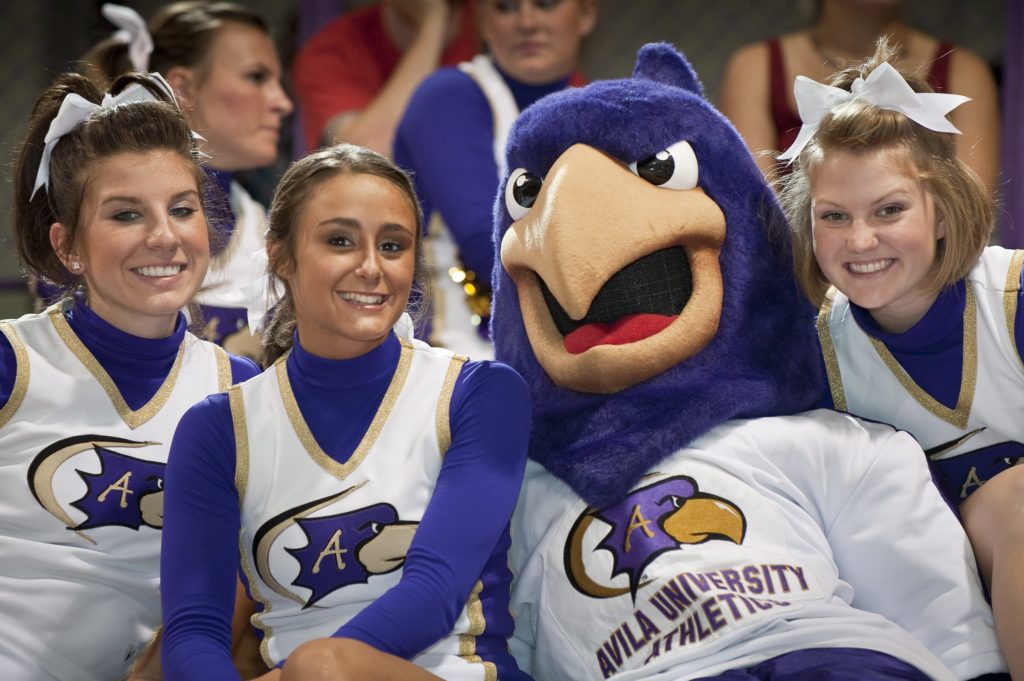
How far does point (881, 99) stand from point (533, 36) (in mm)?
1028

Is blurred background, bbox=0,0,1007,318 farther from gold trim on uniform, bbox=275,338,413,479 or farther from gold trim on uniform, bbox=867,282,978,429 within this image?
gold trim on uniform, bbox=867,282,978,429

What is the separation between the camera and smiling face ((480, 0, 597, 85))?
250cm

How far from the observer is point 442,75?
243 cm

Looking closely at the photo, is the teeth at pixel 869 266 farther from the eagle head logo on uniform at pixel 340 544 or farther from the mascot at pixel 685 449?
the eagle head logo on uniform at pixel 340 544

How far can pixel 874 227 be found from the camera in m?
1.58

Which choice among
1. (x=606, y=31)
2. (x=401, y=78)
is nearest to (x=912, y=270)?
(x=401, y=78)

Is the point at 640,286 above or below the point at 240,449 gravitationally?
above

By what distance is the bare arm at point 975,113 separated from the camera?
2605 mm

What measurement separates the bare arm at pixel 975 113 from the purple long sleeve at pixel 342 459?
147 centimetres

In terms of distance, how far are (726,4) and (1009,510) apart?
2399mm

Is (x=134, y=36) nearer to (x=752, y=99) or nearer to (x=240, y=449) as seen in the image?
(x=752, y=99)

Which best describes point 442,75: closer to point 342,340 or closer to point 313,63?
point 313,63

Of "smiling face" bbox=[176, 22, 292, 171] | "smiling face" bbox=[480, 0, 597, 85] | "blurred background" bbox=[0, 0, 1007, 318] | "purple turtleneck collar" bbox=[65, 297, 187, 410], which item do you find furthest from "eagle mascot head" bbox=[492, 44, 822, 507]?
"blurred background" bbox=[0, 0, 1007, 318]

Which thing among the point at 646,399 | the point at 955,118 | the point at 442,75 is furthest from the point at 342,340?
the point at 955,118
